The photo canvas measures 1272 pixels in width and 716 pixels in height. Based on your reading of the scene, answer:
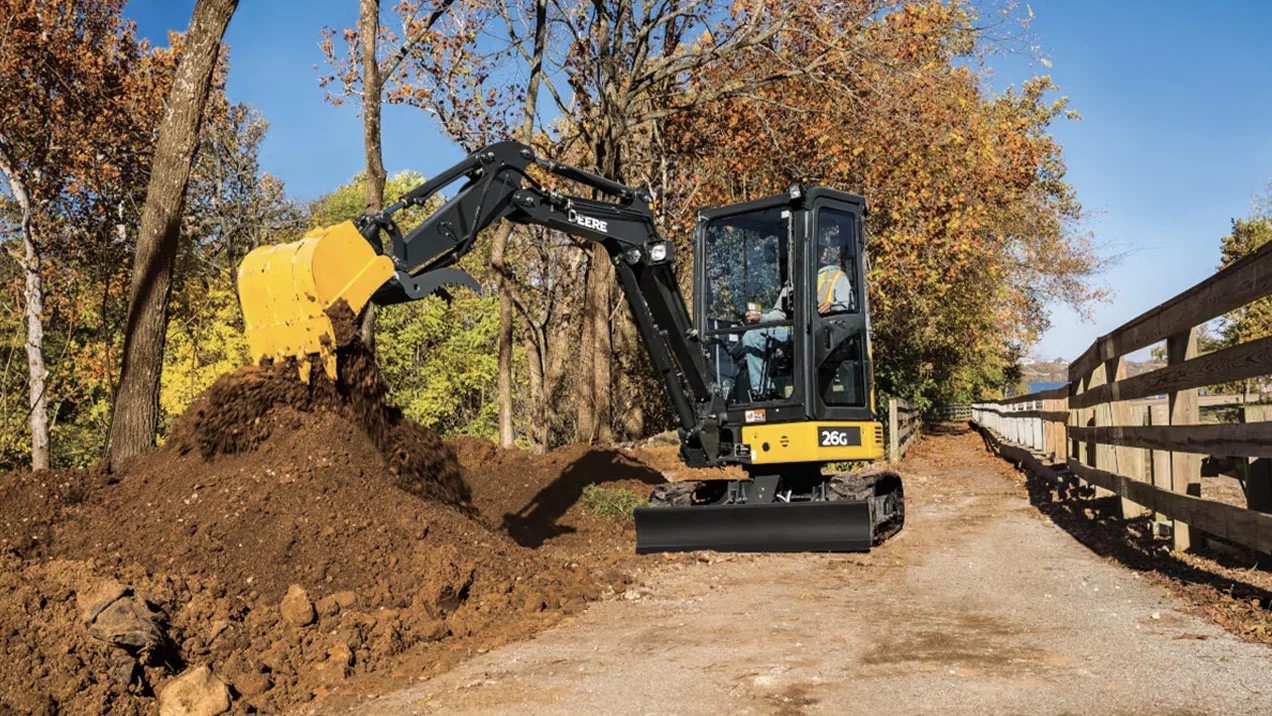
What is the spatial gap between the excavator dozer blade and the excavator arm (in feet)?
2.35

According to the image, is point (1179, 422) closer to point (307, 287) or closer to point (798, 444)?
point (798, 444)

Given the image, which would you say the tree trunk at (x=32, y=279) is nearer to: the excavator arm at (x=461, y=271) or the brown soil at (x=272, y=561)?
the brown soil at (x=272, y=561)

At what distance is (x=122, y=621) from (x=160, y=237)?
554 centimetres

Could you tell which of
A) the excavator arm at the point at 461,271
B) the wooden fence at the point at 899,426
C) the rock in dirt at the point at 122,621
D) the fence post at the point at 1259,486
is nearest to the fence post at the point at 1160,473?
the fence post at the point at 1259,486

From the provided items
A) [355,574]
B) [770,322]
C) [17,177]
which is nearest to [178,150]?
[355,574]

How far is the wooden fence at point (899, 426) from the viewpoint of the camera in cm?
1966

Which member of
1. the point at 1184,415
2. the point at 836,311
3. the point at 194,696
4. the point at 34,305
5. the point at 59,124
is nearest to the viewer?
the point at 194,696

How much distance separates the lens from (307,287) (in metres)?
7.45

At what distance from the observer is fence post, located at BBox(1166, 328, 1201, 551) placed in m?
7.27

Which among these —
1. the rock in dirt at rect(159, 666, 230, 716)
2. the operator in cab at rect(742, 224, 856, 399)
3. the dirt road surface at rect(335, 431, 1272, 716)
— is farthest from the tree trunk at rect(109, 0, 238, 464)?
the operator in cab at rect(742, 224, 856, 399)

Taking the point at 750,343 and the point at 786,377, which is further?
the point at 750,343

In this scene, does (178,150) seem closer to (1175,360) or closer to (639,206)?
(639,206)

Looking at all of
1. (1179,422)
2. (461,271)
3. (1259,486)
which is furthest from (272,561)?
(1259,486)

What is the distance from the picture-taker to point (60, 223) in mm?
25141
